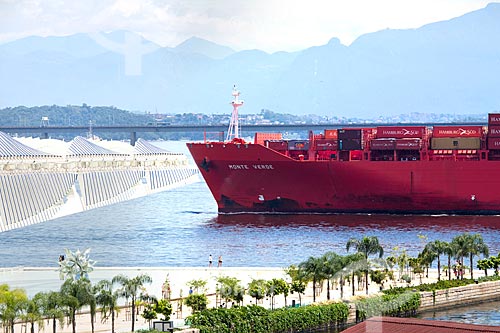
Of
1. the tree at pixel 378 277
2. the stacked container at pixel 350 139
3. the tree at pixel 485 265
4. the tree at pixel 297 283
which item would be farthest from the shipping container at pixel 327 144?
the tree at pixel 297 283

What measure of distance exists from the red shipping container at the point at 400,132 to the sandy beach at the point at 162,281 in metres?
15.2

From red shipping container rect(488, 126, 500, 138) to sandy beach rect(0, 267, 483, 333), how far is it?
14.8 m

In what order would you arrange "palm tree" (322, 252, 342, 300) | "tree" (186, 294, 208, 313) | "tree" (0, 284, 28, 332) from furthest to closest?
"palm tree" (322, 252, 342, 300) < "tree" (186, 294, 208, 313) < "tree" (0, 284, 28, 332)

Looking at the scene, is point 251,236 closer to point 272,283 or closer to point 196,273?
point 196,273

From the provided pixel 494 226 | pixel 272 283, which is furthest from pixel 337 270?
pixel 494 226

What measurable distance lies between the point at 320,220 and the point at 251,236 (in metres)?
4.92

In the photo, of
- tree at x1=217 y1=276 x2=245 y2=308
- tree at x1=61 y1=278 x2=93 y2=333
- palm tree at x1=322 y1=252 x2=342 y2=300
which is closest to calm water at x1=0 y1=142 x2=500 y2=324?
palm tree at x1=322 y1=252 x2=342 y2=300

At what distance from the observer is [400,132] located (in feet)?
132

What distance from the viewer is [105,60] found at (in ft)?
147

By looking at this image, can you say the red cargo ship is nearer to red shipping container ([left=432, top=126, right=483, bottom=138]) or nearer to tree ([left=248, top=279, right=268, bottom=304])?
red shipping container ([left=432, top=126, right=483, bottom=138])

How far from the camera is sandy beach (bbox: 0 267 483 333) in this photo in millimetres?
17641

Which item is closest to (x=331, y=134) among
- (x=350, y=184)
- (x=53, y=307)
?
(x=350, y=184)

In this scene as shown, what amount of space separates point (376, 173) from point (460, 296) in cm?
1825

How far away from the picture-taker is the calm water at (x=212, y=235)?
2812 cm
